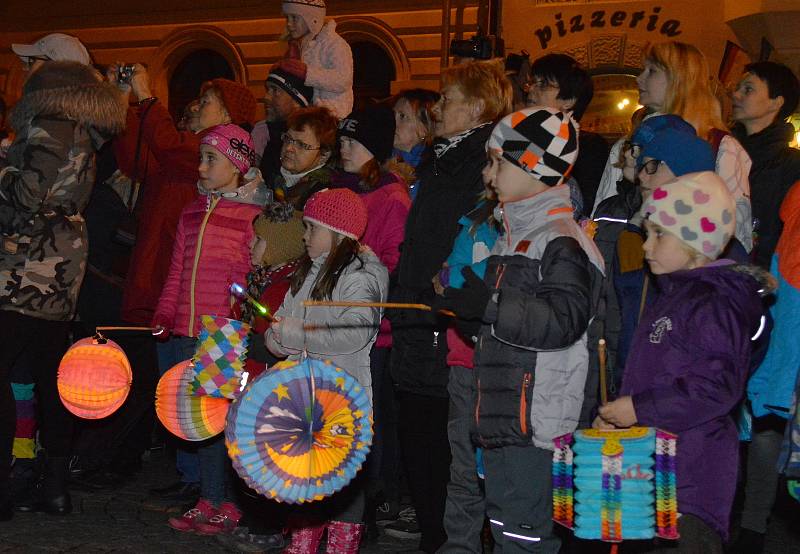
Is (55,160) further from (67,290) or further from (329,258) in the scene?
(329,258)

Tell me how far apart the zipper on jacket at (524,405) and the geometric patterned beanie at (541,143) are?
0.78m

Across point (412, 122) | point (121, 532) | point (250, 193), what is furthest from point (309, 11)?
point (121, 532)

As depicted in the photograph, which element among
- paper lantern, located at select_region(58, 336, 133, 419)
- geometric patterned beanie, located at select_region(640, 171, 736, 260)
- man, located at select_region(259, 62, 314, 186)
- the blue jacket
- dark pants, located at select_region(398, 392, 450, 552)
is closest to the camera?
geometric patterned beanie, located at select_region(640, 171, 736, 260)

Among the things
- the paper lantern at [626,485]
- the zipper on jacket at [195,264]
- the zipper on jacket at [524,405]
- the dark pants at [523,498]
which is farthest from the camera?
the zipper on jacket at [195,264]

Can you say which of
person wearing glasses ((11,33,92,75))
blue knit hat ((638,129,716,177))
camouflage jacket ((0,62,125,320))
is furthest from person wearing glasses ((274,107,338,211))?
blue knit hat ((638,129,716,177))

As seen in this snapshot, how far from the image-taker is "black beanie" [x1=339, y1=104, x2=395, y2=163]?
6.01 metres

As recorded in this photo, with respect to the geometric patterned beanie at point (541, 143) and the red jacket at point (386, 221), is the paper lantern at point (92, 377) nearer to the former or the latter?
the red jacket at point (386, 221)

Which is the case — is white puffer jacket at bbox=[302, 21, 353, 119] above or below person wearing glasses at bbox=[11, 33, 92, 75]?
above

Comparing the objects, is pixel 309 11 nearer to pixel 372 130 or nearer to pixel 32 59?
pixel 32 59

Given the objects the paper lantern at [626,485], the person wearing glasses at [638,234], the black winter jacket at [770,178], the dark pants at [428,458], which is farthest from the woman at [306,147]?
the paper lantern at [626,485]

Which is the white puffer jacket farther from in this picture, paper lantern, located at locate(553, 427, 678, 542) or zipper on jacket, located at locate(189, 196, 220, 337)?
paper lantern, located at locate(553, 427, 678, 542)

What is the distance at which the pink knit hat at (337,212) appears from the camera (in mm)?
5117

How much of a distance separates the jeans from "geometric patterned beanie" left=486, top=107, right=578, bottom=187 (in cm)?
257

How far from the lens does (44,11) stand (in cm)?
2020
